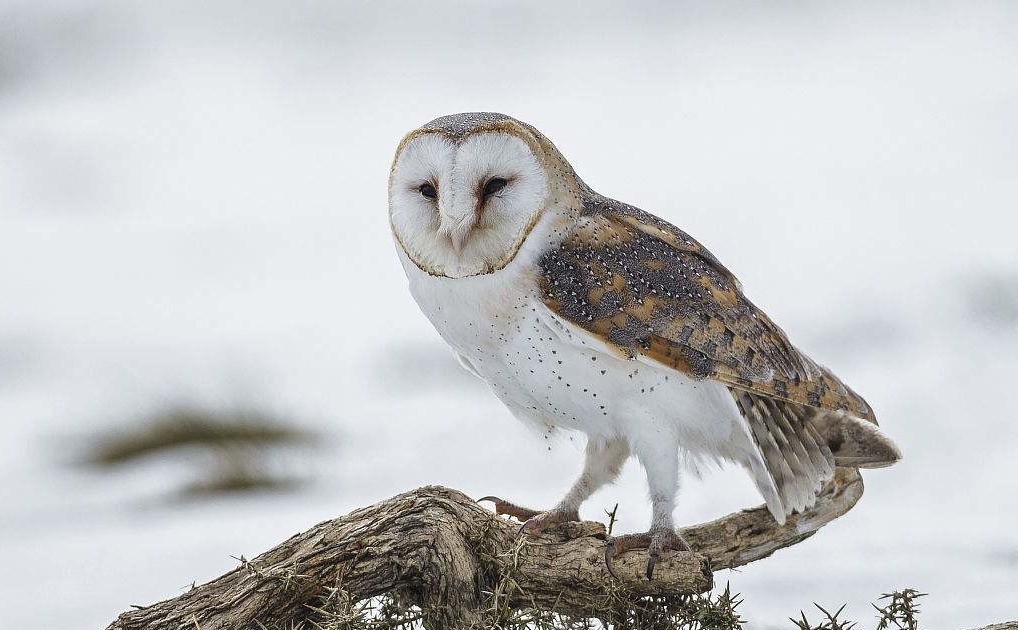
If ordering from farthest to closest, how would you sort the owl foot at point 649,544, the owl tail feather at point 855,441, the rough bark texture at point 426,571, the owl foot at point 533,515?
the owl tail feather at point 855,441 < the owl foot at point 533,515 < the owl foot at point 649,544 < the rough bark texture at point 426,571

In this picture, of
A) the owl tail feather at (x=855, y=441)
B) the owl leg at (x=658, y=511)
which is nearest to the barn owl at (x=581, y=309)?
the owl leg at (x=658, y=511)

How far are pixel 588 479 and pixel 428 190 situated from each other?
2.04 feet

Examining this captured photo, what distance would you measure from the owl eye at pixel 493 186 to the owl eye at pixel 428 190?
0.24 feet

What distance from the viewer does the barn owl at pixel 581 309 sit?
1752 mm

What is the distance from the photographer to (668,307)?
1821 millimetres

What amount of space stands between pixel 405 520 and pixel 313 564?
15cm

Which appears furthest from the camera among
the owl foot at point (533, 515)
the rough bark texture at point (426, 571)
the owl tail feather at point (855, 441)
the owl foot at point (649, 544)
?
the owl tail feather at point (855, 441)

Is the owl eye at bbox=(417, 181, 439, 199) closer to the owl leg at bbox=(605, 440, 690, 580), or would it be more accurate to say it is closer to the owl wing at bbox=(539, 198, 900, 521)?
the owl wing at bbox=(539, 198, 900, 521)

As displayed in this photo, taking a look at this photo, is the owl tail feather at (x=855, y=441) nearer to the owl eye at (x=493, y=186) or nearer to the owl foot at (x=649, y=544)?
the owl foot at (x=649, y=544)

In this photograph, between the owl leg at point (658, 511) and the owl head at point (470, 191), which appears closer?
the owl head at point (470, 191)

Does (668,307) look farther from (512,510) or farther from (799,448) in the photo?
(512,510)

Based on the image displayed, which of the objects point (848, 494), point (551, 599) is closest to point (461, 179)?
point (551, 599)

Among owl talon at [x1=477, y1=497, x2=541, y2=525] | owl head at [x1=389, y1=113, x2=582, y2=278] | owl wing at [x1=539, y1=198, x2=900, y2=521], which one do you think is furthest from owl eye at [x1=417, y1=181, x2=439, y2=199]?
owl talon at [x1=477, y1=497, x2=541, y2=525]

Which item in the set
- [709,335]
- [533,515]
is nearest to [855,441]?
[709,335]
